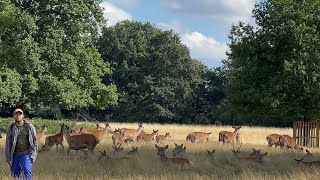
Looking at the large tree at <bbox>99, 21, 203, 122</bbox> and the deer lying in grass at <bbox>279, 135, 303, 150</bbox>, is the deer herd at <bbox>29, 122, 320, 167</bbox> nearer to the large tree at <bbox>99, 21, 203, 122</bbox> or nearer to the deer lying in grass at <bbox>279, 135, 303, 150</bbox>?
the deer lying in grass at <bbox>279, 135, 303, 150</bbox>

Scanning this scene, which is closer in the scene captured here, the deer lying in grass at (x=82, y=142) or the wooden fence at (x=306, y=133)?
the deer lying in grass at (x=82, y=142)

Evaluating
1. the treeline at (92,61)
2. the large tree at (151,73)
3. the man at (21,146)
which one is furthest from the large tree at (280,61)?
the large tree at (151,73)

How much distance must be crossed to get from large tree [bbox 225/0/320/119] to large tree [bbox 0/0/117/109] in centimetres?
843

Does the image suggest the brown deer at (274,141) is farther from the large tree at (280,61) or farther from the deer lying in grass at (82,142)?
the deer lying in grass at (82,142)

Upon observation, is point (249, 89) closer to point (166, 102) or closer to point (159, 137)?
point (159, 137)

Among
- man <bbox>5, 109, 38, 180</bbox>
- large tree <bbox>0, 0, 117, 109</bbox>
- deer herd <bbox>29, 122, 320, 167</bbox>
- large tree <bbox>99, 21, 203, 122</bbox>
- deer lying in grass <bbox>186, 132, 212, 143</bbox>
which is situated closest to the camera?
man <bbox>5, 109, 38, 180</bbox>

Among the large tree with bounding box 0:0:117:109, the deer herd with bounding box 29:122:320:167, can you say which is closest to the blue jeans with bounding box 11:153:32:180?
the deer herd with bounding box 29:122:320:167

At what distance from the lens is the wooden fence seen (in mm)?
27891

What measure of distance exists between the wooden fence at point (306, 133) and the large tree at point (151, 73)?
3491cm

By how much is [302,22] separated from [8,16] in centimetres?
1454

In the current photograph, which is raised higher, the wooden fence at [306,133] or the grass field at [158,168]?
the wooden fence at [306,133]

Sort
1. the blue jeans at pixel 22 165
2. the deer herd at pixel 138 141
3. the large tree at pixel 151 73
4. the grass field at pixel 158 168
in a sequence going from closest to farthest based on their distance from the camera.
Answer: the blue jeans at pixel 22 165, the grass field at pixel 158 168, the deer herd at pixel 138 141, the large tree at pixel 151 73

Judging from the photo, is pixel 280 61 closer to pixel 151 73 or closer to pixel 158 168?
pixel 158 168

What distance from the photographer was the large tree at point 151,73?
63.7 meters
